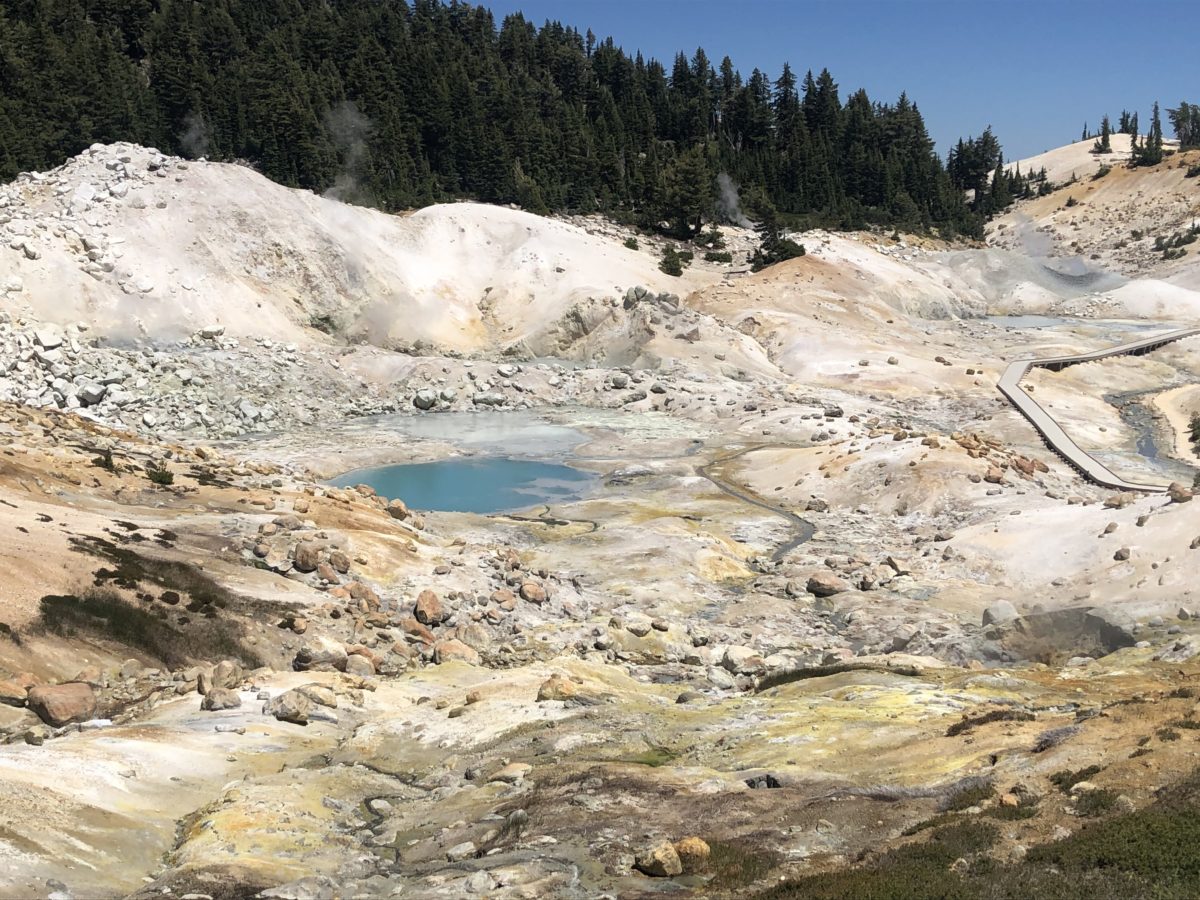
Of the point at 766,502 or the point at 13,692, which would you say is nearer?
the point at 13,692

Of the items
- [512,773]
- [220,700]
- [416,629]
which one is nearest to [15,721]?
[220,700]

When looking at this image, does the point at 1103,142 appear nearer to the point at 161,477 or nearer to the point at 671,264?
the point at 671,264

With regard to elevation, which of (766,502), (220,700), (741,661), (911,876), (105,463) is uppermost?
(105,463)

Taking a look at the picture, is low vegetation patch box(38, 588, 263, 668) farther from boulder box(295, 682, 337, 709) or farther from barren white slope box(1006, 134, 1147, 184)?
barren white slope box(1006, 134, 1147, 184)

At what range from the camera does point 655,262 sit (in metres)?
93.8

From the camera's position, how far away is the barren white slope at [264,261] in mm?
63125

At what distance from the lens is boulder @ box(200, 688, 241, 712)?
21953mm

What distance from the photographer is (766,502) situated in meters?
47.2

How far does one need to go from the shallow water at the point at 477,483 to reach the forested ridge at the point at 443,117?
1887 inches

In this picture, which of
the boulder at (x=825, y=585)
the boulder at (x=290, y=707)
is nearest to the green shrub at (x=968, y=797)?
the boulder at (x=290, y=707)

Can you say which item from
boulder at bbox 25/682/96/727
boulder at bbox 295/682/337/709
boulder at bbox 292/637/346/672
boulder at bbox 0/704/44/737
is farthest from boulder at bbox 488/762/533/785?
boulder at bbox 0/704/44/737

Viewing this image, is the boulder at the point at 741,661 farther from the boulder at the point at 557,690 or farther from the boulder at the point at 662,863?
the boulder at the point at 662,863

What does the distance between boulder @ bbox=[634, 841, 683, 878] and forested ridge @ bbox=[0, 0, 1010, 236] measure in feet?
283

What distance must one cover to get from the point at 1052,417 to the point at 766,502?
24.0 m
